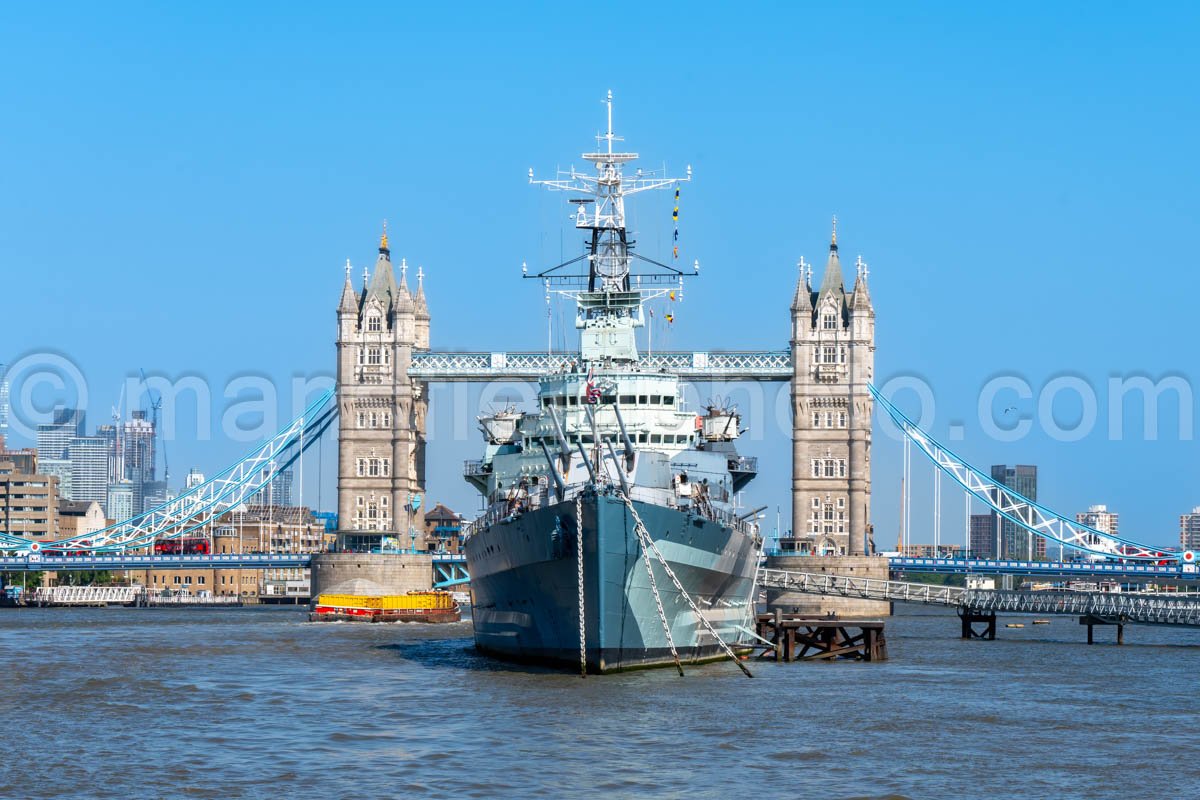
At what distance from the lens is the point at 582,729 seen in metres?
42.8

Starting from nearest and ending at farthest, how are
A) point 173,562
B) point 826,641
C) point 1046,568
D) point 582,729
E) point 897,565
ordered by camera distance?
point 582,729
point 826,641
point 1046,568
point 897,565
point 173,562

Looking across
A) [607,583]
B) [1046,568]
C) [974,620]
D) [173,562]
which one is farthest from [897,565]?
[607,583]

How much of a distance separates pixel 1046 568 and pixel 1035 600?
179 feet

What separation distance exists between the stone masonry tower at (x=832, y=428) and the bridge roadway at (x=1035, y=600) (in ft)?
155

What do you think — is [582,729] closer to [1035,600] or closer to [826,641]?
[826,641]

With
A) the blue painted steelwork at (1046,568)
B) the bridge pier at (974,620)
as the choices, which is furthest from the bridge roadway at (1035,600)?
the blue painted steelwork at (1046,568)

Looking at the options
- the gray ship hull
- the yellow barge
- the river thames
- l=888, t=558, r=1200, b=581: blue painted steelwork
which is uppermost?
the gray ship hull

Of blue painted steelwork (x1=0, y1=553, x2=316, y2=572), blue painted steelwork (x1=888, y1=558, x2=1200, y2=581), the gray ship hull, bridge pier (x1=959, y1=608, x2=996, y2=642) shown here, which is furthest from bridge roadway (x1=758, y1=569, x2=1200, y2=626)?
blue painted steelwork (x1=0, y1=553, x2=316, y2=572)

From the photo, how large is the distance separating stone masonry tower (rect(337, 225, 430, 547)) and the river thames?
80.4 meters

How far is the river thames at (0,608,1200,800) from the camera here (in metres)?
36.2

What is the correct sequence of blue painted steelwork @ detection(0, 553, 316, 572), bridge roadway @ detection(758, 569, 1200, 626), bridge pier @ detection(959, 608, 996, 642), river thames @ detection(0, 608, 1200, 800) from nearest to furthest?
river thames @ detection(0, 608, 1200, 800) → bridge roadway @ detection(758, 569, 1200, 626) → bridge pier @ detection(959, 608, 996, 642) → blue painted steelwork @ detection(0, 553, 316, 572)

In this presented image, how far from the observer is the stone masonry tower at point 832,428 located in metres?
148

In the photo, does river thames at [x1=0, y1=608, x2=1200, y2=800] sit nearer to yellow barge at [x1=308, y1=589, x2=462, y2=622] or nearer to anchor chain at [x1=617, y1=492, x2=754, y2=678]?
anchor chain at [x1=617, y1=492, x2=754, y2=678]

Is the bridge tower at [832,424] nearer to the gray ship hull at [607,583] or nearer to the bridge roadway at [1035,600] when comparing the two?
the bridge roadway at [1035,600]
